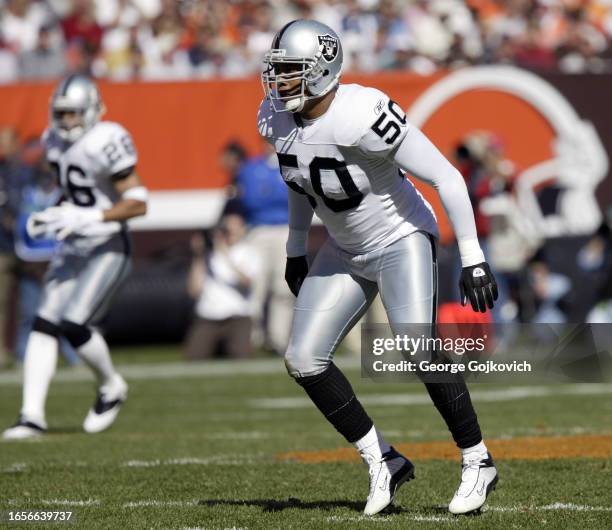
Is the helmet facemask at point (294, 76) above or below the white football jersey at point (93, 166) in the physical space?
above

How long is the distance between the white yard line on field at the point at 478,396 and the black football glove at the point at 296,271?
3.43 metres

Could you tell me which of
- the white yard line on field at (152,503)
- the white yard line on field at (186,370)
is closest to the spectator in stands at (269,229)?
the white yard line on field at (186,370)

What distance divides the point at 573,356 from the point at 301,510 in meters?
1.11

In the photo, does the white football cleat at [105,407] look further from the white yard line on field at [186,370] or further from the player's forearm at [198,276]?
the player's forearm at [198,276]

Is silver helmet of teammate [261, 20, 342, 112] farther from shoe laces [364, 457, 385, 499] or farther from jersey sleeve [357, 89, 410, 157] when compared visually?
shoe laces [364, 457, 385, 499]

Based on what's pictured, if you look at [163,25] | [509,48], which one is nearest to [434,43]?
[509,48]

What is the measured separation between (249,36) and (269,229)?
3.16 meters

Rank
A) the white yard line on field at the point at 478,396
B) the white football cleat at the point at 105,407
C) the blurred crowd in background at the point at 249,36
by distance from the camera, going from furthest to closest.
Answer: the blurred crowd in background at the point at 249,36 → the white yard line on field at the point at 478,396 → the white football cleat at the point at 105,407

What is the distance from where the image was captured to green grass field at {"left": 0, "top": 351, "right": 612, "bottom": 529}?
4.42 m

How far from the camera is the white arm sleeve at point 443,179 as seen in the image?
4336 mm

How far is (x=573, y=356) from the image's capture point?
4.79 metres

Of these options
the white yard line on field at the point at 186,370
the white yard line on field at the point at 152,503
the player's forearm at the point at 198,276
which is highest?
the white yard line on field at the point at 152,503

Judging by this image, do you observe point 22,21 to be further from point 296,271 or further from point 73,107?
point 296,271

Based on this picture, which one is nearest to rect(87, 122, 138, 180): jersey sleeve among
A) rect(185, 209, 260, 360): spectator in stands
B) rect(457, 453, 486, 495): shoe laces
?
rect(457, 453, 486, 495): shoe laces
